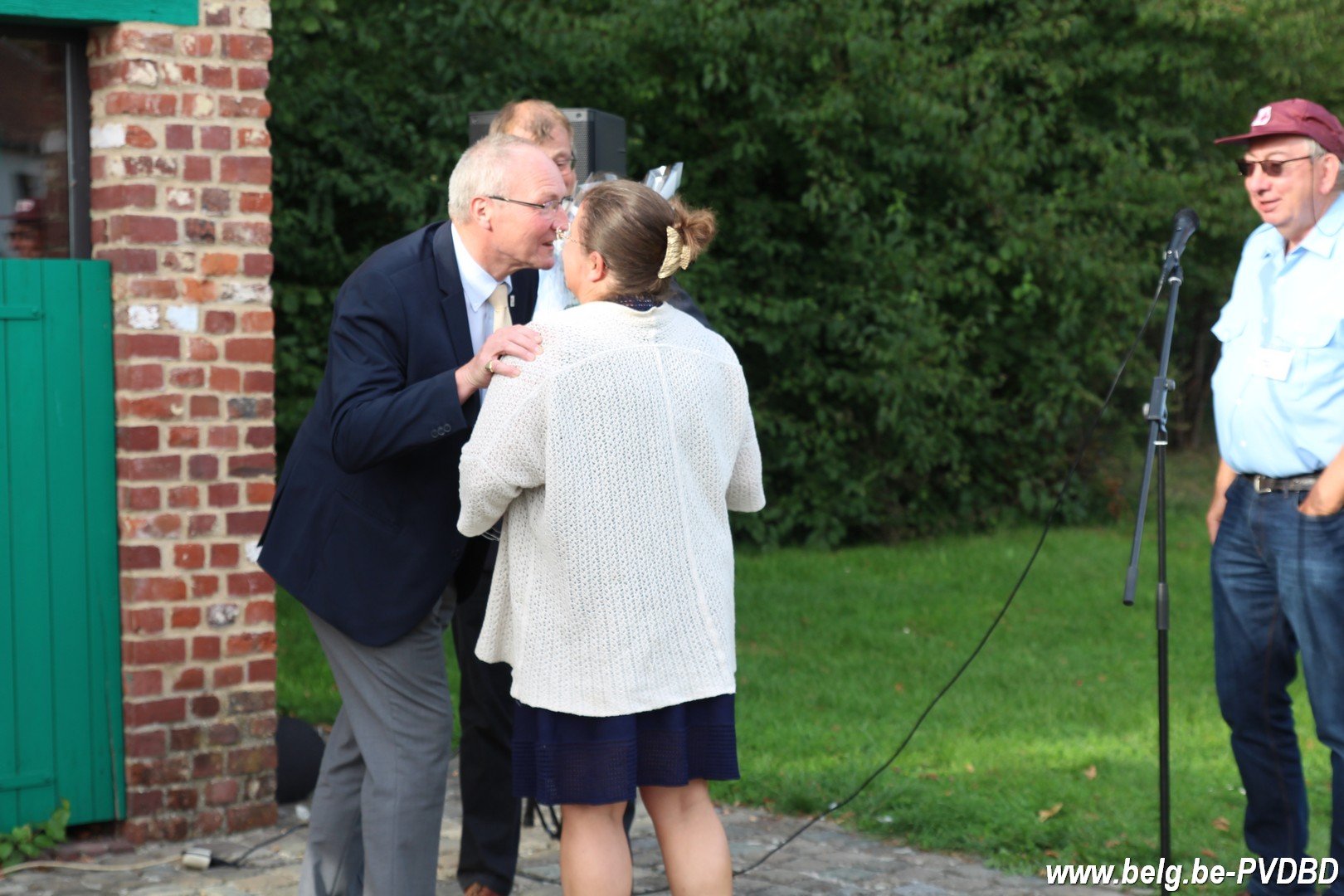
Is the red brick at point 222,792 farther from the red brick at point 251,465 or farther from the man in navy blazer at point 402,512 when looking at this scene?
the man in navy blazer at point 402,512

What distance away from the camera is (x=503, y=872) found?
4.42 m

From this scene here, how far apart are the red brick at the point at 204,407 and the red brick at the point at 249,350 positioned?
5.6 inches

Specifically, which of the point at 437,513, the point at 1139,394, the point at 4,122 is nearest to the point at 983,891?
the point at 437,513

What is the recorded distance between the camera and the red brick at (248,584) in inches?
200

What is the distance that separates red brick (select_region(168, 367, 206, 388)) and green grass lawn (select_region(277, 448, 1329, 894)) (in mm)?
2341

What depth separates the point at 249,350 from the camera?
5.07 m

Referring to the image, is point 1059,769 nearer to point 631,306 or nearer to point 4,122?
point 631,306

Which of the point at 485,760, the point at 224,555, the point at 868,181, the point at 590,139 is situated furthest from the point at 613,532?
the point at 868,181

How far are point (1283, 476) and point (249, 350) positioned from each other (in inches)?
124

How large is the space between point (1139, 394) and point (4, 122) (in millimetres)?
10473

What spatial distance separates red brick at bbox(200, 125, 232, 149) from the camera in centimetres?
495

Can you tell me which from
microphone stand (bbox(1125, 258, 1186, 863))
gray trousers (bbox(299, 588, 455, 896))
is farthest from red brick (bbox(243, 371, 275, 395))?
microphone stand (bbox(1125, 258, 1186, 863))

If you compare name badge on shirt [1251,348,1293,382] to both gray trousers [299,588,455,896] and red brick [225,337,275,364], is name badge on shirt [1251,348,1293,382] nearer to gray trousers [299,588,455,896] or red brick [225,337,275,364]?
gray trousers [299,588,455,896]

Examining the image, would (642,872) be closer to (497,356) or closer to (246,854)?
(246,854)
